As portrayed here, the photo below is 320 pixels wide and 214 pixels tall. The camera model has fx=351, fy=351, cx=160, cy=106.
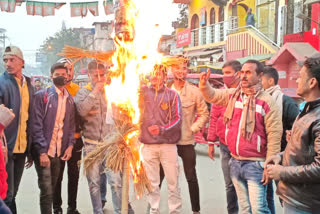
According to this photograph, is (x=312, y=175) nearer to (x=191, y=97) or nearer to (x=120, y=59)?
(x=120, y=59)

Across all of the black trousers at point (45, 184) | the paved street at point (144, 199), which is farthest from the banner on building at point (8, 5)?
the black trousers at point (45, 184)

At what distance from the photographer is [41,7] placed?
342 inches

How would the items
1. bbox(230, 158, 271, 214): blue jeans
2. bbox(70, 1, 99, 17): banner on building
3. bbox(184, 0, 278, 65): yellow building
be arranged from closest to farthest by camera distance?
bbox(230, 158, 271, 214): blue jeans
bbox(70, 1, 99, 17): banner on building
bbox(184, 0, 278, 65): yellow building

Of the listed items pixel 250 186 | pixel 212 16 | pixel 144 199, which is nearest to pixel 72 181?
pixel 144 199

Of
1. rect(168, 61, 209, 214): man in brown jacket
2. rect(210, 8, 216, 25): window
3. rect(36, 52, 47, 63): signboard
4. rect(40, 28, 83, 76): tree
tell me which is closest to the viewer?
rect(168, 61, 209, 214): man in brown jacket

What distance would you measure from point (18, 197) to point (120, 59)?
4.06 metres

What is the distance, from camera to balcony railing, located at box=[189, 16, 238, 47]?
71.1ft

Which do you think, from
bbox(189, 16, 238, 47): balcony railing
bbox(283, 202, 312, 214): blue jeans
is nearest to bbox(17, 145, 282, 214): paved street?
bbox(283, 202, 312, 214): blue jeans

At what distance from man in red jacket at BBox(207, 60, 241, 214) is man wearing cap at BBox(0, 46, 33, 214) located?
2.39 metres

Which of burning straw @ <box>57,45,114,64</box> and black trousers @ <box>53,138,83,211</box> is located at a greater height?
burning straw @ <box>57,45,114,64</box>

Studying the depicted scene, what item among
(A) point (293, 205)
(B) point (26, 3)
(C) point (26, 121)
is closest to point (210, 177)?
(C) point (26, 121)

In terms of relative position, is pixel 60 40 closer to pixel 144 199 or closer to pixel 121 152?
pixel 144 199

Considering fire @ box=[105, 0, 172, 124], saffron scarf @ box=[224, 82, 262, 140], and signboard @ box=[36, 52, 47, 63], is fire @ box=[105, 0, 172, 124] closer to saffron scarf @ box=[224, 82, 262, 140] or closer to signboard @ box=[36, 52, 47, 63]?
saffron scarf @ box=[224, 82, 262, 140]

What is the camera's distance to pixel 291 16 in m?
16.3
